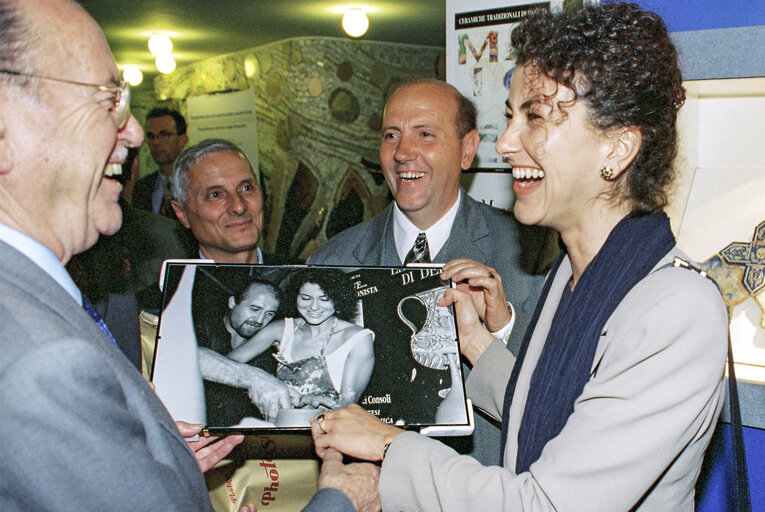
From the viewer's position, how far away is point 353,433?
1.59m

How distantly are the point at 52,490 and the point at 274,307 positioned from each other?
992mm

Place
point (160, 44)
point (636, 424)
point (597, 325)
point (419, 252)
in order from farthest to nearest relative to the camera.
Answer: point (160, 44), point (419, 252), point (597, 325), point (636, 424)

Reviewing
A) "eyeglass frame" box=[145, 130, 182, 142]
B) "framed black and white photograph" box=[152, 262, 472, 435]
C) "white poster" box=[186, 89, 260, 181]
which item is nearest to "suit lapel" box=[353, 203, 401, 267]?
"framed black and white photograph" box=[152, 262, 472, 435]

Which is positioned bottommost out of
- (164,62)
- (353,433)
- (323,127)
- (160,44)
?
(353,433)

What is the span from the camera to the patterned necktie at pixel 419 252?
2.55 m

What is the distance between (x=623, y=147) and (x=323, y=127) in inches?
316

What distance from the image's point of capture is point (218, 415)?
1.71m

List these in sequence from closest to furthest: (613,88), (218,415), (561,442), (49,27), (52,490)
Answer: (52,490) < (49,27) < (561,442) < (613,88) < (218,415)

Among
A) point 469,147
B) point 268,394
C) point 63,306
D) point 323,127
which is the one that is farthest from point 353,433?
point 323,127

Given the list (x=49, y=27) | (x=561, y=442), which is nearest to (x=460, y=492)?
(x=561, y=442)

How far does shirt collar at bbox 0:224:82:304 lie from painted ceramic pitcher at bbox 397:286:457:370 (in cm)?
98

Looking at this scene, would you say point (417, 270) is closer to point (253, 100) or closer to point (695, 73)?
point (695, 73)

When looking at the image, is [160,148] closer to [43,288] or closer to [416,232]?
[416,232]

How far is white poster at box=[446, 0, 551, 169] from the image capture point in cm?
256
